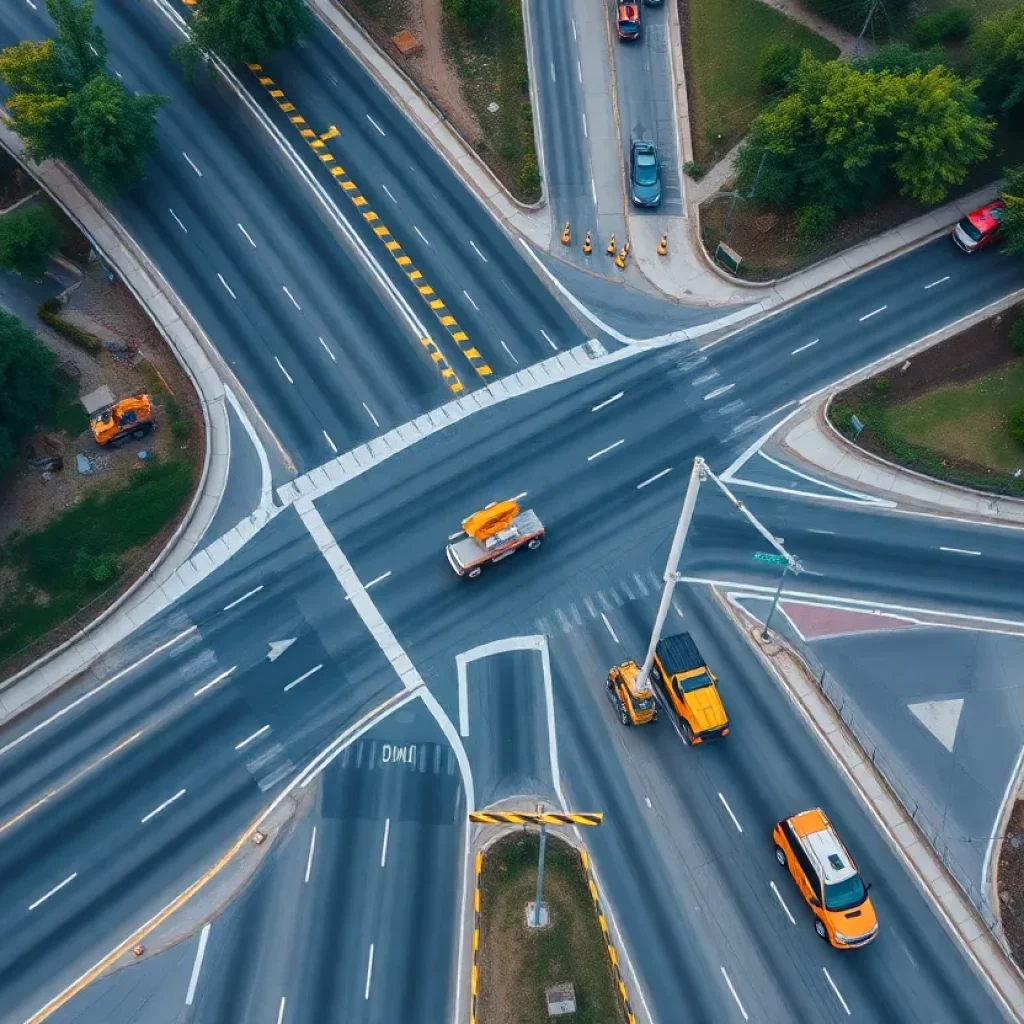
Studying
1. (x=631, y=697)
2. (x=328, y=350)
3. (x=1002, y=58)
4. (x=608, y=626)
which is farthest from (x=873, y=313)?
(x=328, y=350)

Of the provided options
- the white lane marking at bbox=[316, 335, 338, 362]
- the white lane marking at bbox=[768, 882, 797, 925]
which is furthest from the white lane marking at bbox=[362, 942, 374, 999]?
the white lane marking at bbox=[316, 335, 338, 362]

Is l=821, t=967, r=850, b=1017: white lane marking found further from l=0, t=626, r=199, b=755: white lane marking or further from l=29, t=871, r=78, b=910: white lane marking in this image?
l=0, t=626, r=199, b=755: white lane marking

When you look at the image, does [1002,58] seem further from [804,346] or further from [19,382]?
[19,382]

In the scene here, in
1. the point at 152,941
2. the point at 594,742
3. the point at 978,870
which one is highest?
the point at 152,941

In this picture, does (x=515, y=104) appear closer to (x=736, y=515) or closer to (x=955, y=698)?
(x=736, y=515)

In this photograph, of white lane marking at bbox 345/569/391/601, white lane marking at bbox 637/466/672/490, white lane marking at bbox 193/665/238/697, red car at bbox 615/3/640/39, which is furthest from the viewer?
red car at bbox 615/3/640/39

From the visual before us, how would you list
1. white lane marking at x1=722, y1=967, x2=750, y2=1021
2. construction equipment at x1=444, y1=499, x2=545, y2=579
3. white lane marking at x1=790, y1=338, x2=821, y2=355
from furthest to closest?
white lane marking at x1=790, y1=338, x2=821, y2=355 → construction equipment at x1=444, y1=499, x2=545, y2=579 → white lane marking at x1=722, y1=967, x2=750, y2=1021

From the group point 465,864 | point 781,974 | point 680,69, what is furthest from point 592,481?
point 680,69
